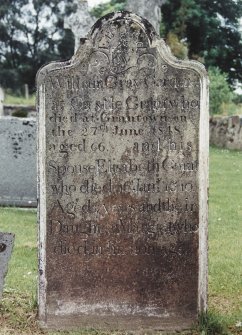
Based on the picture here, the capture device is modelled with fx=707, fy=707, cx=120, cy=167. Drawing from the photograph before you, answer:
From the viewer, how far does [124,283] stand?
5.18 meters

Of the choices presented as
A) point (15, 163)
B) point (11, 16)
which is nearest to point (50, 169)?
point (15, 163)

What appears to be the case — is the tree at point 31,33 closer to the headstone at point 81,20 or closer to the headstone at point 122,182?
the headstone at point 81,20

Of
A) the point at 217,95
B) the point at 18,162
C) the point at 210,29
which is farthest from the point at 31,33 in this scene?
the point at 18,162

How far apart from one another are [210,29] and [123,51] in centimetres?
3241

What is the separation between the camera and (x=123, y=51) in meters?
5.07

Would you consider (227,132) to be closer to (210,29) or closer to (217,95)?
(217,95)

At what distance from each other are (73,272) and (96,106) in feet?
3.98

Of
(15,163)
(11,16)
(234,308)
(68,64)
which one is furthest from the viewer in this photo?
(11,16)

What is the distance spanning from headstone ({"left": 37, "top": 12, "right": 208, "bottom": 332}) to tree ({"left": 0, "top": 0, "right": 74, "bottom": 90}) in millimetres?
43000

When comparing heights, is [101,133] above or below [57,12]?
below

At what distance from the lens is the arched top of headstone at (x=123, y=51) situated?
16.6 ft

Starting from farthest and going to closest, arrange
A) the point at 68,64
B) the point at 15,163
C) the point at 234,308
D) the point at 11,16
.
A: the point at 11,16 → the point at 15,163 → the point at 234,308 → the point at 68,64

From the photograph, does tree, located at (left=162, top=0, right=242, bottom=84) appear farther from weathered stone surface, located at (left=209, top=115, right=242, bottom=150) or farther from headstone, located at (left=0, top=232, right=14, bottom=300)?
headstone, located at (left=0, top=232, right=14, bottom=300)

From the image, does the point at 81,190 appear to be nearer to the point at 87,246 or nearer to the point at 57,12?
the point at 87,246
